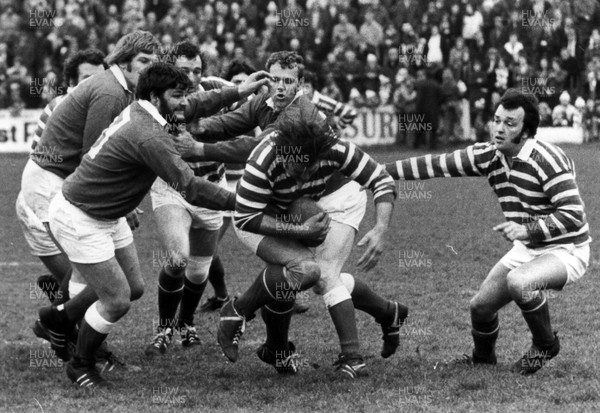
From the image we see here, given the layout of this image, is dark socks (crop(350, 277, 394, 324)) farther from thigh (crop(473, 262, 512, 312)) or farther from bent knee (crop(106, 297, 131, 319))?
bent knee (crop(106, 297, 131, 319))

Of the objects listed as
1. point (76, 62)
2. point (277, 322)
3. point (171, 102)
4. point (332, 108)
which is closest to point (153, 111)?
point (171, 102)

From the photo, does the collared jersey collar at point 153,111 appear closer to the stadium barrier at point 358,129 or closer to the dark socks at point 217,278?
the dark socks at point 217,278

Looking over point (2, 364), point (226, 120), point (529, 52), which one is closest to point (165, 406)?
point (2, 364)

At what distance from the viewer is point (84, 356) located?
7.17 metres

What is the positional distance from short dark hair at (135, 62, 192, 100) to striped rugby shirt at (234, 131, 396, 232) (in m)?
0.64

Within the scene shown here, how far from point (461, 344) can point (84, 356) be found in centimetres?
262

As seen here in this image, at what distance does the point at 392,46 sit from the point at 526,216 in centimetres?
1599

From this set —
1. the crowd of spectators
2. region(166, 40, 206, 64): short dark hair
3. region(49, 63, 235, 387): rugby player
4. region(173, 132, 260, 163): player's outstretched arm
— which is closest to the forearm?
region(173, 132, 260, 163): player's outstretched arm

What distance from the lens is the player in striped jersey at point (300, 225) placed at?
22.8ft

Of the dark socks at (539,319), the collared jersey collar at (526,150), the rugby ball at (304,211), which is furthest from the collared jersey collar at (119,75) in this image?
the dark socks at (539,319)

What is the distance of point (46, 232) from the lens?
8344mm

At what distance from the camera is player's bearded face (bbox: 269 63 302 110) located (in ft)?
26.5

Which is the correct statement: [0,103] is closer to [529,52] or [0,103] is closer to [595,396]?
[529,52]

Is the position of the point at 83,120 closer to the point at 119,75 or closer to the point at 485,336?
the point at 119,75
